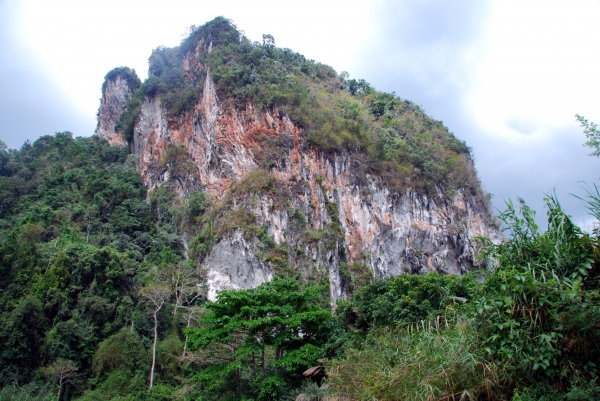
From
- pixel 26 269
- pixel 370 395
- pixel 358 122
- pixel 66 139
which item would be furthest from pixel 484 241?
pixel 66 139

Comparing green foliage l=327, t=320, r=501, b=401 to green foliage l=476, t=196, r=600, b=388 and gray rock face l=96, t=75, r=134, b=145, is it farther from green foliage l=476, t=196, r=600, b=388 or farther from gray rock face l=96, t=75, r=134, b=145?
gray rock face l=96, t=75, r=134, b=145

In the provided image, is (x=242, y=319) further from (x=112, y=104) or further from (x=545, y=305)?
(x=112, y=104)

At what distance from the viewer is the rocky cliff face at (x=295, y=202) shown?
76.0 feet

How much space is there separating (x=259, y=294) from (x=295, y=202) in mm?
13196

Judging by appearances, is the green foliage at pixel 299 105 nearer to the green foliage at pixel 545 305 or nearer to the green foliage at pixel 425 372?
the green foliage at pixel 425 372

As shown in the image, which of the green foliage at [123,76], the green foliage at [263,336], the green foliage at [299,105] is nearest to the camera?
the green foliage at [263,336]

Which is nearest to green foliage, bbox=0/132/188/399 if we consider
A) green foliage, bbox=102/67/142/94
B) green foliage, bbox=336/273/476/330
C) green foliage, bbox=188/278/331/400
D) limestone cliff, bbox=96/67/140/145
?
green foliage, bbox=188/278/331/400

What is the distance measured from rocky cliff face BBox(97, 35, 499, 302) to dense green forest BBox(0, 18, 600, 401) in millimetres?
700

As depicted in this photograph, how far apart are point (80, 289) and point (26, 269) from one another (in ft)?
10.3

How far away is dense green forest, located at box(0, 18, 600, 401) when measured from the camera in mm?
5910

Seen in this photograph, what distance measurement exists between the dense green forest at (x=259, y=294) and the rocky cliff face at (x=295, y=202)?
0.70 metres

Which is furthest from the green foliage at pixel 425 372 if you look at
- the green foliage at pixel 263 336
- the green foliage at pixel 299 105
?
the green foliage at pixel 299 105

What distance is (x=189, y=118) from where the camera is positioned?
Result: 2969 centimetres

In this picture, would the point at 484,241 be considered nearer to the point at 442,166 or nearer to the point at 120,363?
the point at 120,363
